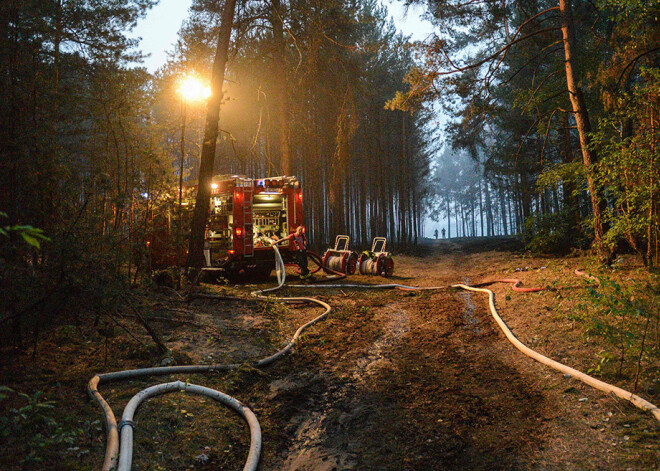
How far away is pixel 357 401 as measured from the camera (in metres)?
3.96

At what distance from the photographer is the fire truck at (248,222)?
11883mm

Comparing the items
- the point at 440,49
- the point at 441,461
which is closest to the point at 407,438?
the point at 441,461

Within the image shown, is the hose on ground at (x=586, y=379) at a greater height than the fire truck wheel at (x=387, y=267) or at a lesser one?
lesser

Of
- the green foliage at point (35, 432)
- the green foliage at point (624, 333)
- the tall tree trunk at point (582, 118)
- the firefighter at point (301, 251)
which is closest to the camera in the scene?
the green foliage at point (35, 432)

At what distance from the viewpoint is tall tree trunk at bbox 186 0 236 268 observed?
9.46m

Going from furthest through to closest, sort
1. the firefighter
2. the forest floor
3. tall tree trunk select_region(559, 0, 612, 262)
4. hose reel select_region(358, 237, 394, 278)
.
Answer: hose reel select_region(358, 237, 394, 278)
the firefighter
tall tree trunk select_region(559, 0, 612, 262)
the forest floor

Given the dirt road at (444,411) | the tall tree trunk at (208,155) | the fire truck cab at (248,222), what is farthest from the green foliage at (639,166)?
the fire truck cab at (248,222)

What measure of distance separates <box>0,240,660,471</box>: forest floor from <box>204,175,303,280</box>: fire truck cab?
5429 millimetres

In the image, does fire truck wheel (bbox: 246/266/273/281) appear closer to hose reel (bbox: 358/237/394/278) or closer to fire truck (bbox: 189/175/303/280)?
fire truck (bbox: 189/175/303/280)

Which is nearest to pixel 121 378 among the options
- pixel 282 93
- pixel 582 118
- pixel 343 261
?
pixel 343 261

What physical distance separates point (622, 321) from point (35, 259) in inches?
261

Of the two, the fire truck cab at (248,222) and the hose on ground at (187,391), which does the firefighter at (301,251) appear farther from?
the hose on ground at (187,391)

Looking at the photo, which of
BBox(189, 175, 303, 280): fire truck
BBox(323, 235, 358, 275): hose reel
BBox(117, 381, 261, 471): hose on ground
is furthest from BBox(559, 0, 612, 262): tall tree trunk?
BBox(117, 381, 261, 471): hose on ground

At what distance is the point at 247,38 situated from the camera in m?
14.1
